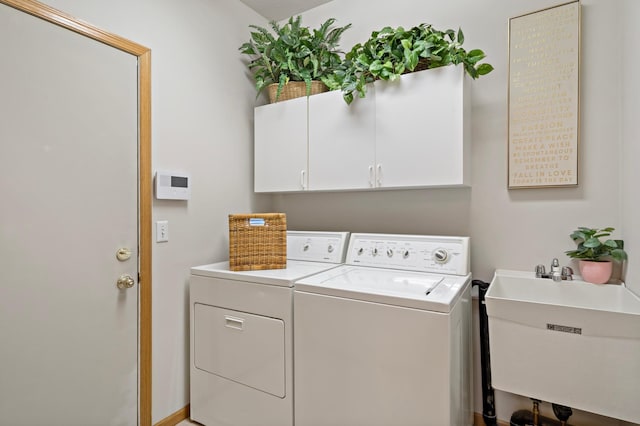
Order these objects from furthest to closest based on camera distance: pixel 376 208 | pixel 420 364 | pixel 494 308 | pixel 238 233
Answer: pixel 376 208 < pixel 238 233 < pixel 494 308 < pixel 420 364

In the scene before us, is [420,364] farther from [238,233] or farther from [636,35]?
[636,35]

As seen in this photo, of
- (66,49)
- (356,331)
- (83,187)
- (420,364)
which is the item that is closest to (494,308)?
(420,364)

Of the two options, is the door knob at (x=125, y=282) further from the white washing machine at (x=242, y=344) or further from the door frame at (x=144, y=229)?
the white washing machine at (x=242, y=344)

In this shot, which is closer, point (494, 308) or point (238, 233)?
point (494, 308)

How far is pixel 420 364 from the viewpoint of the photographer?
129 cm

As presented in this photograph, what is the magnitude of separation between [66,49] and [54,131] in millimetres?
386

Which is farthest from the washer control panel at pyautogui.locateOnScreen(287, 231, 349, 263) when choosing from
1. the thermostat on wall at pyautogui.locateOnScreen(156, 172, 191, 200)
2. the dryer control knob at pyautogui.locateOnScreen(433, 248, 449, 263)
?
the thermostat on wall at pyautogui.locateOnScreen(156, 172, 191, 200)

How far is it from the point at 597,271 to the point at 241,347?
1.80m

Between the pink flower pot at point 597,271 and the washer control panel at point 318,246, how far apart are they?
1.27m

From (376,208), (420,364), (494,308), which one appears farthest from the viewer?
(376,208)

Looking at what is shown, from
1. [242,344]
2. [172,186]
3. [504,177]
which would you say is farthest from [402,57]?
[242,344]

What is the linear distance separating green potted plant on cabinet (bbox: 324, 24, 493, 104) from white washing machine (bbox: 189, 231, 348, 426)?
115 cm

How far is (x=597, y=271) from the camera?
5.16 feet

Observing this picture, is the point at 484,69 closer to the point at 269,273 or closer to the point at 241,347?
the point at 269,273
